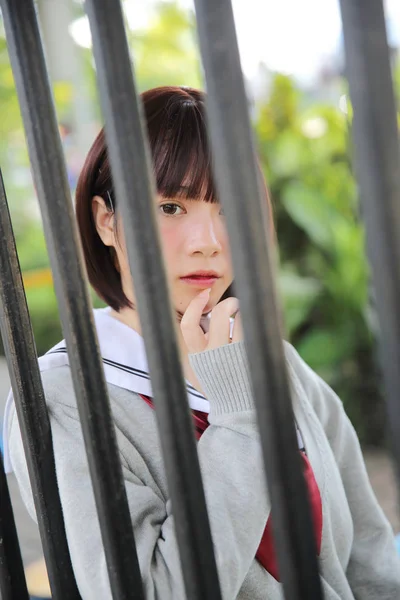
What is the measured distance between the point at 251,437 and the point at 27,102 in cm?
52

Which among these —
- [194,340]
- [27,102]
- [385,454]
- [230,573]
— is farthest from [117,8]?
[385,454]

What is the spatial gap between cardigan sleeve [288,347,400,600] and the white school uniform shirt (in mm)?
295

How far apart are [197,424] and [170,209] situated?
0.34 meters

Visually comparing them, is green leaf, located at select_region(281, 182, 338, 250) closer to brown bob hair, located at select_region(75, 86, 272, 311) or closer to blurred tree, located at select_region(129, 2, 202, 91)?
blurred tree, located at select_region(129, 2, 202, 91)

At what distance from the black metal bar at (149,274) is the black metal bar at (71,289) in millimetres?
70

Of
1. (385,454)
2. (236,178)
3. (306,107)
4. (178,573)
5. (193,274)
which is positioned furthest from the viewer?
(306,107)

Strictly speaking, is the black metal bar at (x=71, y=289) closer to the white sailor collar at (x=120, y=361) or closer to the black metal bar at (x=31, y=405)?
the black metal bar at (x=31, y=405)

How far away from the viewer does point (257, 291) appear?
1.44 feet

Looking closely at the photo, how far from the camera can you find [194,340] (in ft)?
3.13

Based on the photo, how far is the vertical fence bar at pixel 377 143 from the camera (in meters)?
0.38

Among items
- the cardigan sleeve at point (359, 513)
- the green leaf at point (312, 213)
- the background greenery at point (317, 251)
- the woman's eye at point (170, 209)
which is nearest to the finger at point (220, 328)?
the woman's eye at point (170, 209)

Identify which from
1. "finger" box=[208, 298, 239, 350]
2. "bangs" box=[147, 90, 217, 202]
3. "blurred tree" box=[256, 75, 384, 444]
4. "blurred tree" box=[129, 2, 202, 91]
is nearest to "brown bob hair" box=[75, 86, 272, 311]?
"bangs" box=[147, 90, 217, 202]

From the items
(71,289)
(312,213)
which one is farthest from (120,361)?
(312,213)

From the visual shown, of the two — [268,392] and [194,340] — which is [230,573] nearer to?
[194,340]
